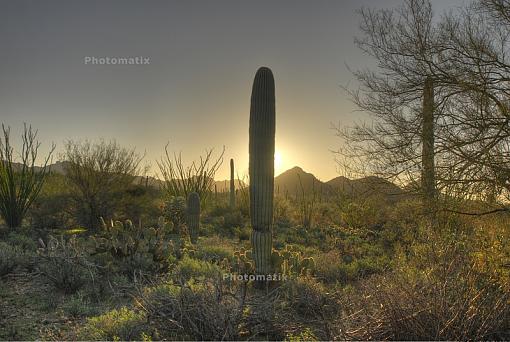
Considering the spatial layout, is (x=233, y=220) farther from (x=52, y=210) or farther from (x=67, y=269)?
(x=67, y=269)

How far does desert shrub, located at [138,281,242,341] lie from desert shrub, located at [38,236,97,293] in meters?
2.22

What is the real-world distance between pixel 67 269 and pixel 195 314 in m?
3.19

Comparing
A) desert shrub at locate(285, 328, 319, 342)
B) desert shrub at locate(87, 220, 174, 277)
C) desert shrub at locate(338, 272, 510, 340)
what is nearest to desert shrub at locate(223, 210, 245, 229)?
desert shrub at locate(87, 220, 174, 277)

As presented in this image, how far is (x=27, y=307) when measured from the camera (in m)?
5.68

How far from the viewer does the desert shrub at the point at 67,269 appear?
638 cm

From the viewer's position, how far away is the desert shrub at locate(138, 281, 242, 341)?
4.00m

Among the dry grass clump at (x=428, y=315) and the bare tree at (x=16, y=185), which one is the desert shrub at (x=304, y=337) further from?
the bare tree at (x=16, y=185)

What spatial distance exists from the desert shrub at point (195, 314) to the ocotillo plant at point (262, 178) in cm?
244

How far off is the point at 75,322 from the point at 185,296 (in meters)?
1.68

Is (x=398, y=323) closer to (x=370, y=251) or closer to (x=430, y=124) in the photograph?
(x=430, y=124)

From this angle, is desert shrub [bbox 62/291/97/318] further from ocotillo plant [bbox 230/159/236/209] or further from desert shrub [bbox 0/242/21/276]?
ocotillo plant [bbox 230/159/236/209]

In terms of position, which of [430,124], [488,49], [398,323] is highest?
[488,49]

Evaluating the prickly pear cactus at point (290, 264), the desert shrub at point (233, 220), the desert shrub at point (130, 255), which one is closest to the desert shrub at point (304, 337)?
the prickly pear cactus at point (290, 264)

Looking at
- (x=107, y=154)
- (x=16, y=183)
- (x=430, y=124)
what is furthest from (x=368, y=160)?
(x=16, y=183)
